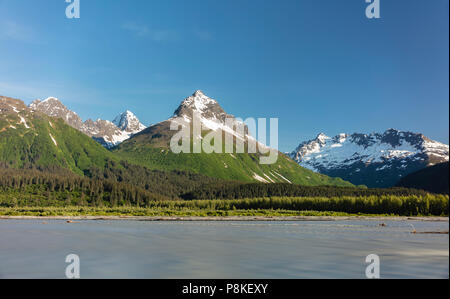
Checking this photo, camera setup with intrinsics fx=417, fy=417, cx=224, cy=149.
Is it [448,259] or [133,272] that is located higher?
[448,259]

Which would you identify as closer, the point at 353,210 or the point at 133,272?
the point at 133,272

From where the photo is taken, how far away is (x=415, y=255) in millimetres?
42531

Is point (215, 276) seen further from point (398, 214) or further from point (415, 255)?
point (398, 214)

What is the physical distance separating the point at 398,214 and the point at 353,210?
2325 centimetres

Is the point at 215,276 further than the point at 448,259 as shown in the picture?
Yes
